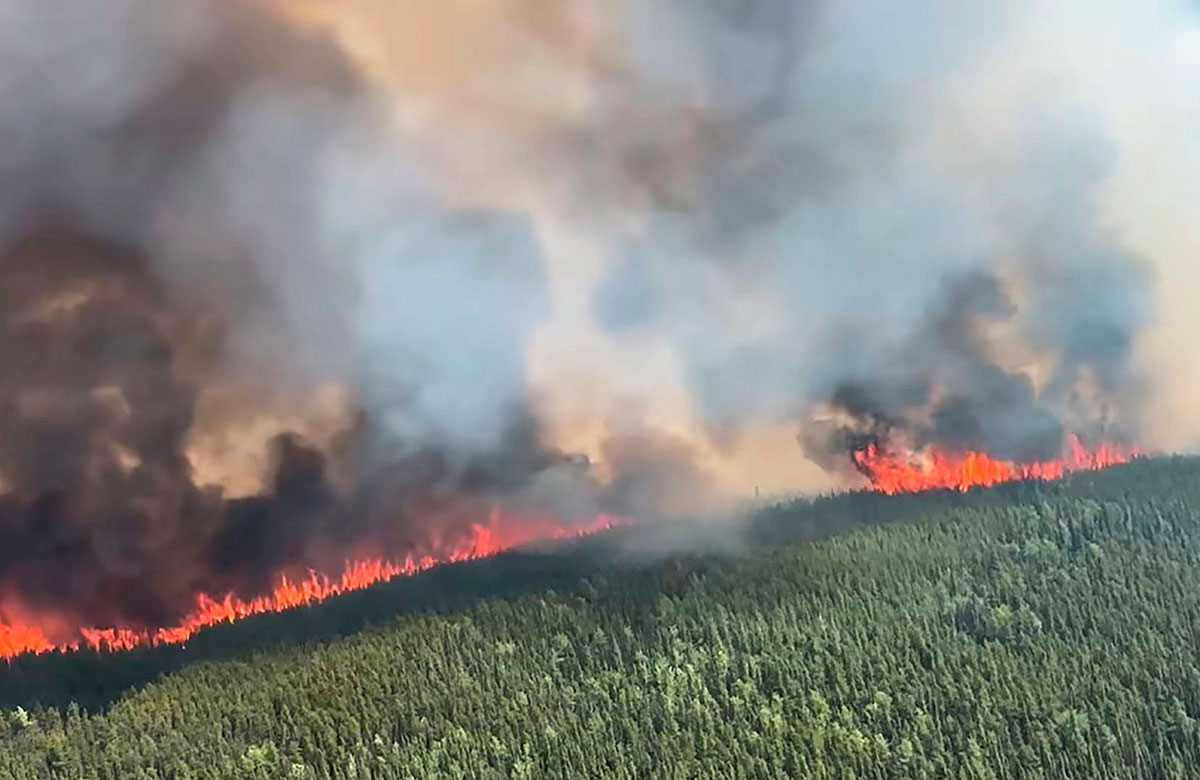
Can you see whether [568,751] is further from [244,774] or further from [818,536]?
[818,536]

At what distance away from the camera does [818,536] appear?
201ft

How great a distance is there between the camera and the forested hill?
4262 centimetres

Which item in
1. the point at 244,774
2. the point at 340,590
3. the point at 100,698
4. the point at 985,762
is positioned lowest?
the point at 985,762

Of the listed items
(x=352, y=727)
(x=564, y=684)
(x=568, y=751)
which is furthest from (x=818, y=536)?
(x=352, y=727)

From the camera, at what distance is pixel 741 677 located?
49.9 m

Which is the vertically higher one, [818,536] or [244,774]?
[818,536]

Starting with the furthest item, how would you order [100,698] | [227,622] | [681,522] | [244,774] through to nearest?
[681,522] < [227,622] < [100,698] < [244,774]

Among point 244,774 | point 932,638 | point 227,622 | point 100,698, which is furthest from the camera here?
point 932,638

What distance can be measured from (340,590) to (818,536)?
25201mm

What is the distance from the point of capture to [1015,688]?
4859 cm

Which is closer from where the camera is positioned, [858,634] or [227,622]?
[227,622]

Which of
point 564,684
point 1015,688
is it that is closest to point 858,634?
point 1015,688

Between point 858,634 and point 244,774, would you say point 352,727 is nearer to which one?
point 244,774

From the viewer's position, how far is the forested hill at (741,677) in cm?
4262
